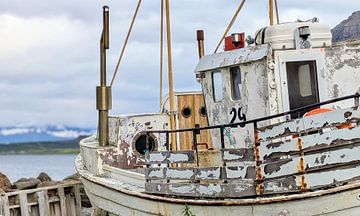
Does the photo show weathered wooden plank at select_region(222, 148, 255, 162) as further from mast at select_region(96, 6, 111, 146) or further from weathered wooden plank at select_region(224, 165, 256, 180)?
mast at select_region(96, 6, 111, 146)

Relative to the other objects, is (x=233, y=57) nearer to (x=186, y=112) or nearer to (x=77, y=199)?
(x=186, y=112)

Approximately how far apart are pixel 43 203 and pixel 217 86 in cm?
784

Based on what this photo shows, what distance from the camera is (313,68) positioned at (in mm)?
9984

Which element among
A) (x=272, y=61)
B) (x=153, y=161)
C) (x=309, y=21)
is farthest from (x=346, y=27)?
(x=153, y=161)

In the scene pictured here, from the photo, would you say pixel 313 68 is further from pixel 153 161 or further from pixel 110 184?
pixel 110 184

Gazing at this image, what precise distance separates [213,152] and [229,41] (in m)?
1.86

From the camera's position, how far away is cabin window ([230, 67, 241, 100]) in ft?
34.6

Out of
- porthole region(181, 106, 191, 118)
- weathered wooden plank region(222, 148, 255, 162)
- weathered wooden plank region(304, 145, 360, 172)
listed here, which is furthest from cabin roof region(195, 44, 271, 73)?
porthole region(181, 106, 191, 118)

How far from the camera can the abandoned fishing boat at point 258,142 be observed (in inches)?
316

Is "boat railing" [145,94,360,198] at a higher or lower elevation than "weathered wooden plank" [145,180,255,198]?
higher

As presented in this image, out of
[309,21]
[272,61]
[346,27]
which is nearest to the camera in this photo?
[272,61]

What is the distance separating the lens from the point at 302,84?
10062 millimetres

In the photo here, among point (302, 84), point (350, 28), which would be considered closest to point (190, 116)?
point (350, 28)

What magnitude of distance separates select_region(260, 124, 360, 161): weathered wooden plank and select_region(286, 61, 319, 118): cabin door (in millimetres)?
1807
